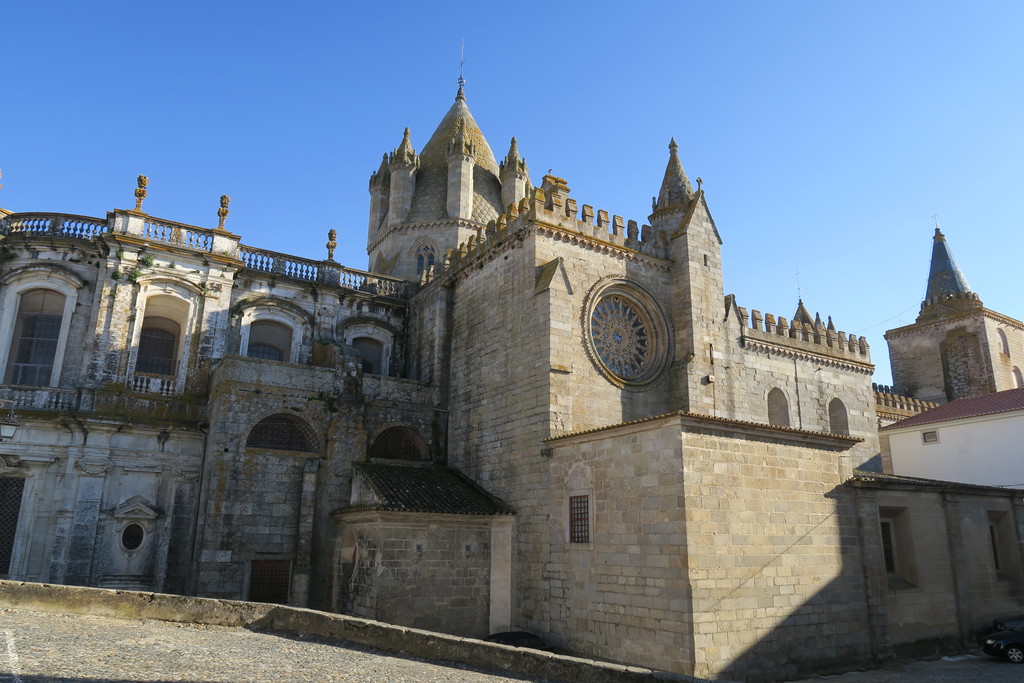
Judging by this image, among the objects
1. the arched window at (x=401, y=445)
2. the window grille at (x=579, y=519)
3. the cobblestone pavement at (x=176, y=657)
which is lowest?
the cobblestone pavement at (x=176, y=657)

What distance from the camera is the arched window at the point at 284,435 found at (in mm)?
19406

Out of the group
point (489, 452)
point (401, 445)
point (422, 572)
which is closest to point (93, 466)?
point (401, 445)

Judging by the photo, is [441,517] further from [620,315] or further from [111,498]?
[111,498]

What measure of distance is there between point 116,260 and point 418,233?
485 inches

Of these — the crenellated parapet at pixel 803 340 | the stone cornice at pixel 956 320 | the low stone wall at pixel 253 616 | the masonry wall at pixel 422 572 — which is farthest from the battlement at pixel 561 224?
the stone cornice at pixel 956 320

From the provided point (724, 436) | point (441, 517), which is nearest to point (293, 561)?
point (441, 517)

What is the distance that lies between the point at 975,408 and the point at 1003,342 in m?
15.1

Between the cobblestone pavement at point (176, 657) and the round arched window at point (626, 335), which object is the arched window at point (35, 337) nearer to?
the cobblestone pavement at point (176, 657)

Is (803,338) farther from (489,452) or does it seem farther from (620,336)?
(489,452)

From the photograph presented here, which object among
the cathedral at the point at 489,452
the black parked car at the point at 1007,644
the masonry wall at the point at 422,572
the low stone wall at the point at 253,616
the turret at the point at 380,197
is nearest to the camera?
the low stone wall at the point at 253,616

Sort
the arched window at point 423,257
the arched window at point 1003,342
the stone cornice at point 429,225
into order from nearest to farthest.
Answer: the stone cornice at point 429,225
the arched window at point 423,257
the arched window at point 1003,342

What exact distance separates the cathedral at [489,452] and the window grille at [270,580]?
85 millimetres

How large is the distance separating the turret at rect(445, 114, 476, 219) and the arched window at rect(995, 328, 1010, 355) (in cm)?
2829

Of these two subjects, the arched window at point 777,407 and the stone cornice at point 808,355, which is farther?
the arched window at point 777,407
